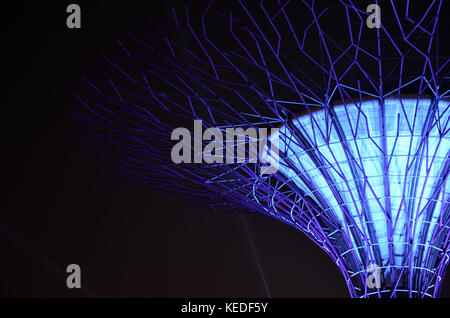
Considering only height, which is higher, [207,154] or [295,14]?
[295,14]

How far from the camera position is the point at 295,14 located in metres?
22.4

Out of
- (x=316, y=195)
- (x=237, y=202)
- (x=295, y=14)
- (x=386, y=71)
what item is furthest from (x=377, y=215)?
(x=295, y=14)

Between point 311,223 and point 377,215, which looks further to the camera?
point 311,223

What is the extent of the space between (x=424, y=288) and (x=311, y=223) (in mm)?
3629

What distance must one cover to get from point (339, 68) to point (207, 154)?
7.84 m

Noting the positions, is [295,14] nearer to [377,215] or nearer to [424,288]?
[377,215]

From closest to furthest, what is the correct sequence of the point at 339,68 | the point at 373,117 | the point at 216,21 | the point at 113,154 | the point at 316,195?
the point at 373,117 → the point at 316,195 → the point at 113,154 → the point at 216,21 → the point at 339,68
